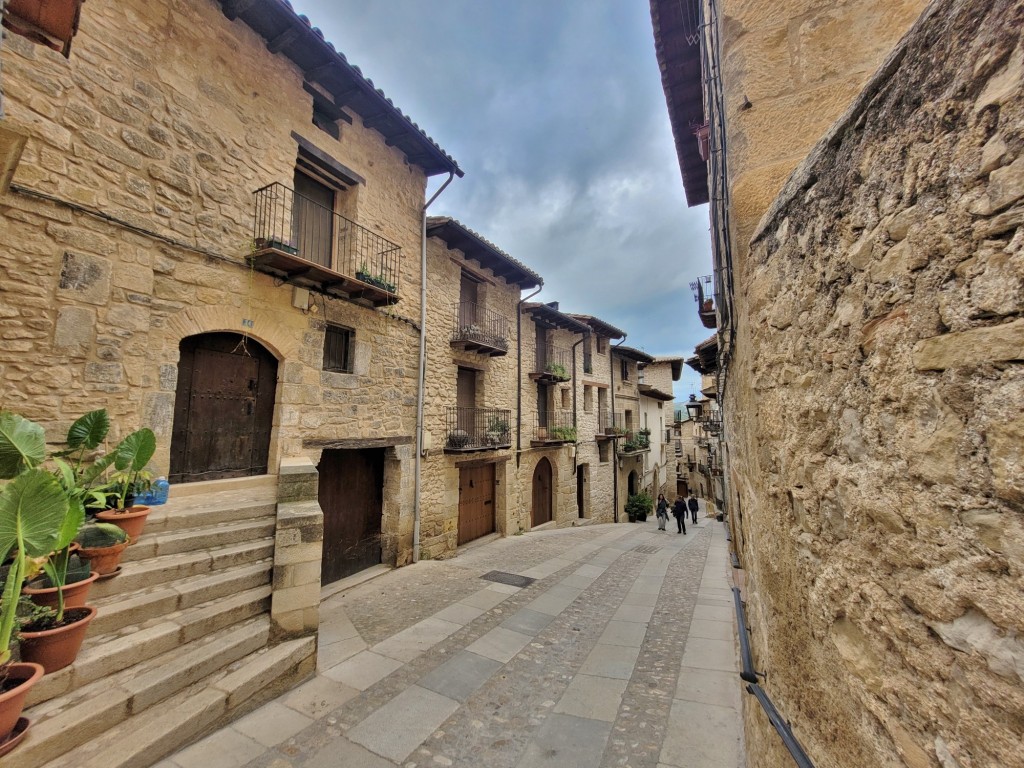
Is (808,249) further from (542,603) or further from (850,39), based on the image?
(542,603)

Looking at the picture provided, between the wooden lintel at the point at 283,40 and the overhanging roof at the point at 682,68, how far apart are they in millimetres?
4796

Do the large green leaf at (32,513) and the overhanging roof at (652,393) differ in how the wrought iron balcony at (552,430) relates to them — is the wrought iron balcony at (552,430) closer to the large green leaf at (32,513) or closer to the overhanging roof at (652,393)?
the overhanging roof at (652,393)

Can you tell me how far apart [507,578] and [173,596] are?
4783 millimetres

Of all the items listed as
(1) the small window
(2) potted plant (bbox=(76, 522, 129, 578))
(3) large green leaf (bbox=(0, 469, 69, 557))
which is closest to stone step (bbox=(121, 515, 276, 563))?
(2) potted plant (bbox=(76, 522, 129, 578))

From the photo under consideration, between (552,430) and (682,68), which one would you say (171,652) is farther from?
(552,430)

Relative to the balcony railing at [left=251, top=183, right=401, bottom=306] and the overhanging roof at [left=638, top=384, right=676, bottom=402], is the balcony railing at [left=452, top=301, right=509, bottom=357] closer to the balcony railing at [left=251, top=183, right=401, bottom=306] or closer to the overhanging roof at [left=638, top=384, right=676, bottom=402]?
the balcony railing at [left=251, top=183, right=401, bottom=306]

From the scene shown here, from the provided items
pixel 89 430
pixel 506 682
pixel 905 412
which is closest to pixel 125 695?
pixel 89 430

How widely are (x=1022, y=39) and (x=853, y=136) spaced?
0.55 m

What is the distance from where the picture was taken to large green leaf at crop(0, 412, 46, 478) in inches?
117

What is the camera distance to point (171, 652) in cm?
330

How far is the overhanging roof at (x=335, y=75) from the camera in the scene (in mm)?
5645

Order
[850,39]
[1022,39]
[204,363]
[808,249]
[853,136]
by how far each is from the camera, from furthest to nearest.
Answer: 1. [204,363]
2. [850,39]
3. [808,249]
4. [853,136]
5. [1022,39]

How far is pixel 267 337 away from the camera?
5793mm

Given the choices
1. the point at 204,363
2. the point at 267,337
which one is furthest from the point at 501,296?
the point at 204,363
